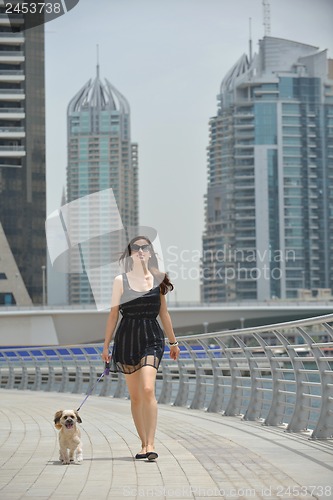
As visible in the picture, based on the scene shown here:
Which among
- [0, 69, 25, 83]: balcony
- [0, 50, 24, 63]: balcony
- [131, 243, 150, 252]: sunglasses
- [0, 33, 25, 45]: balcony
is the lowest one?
[131, 243, 150, 252]: sunglasses

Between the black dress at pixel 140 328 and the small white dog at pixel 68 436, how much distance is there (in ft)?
1.91

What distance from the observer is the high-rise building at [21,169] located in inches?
3511

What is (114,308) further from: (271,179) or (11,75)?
(271,179)

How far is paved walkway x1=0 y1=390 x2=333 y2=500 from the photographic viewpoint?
6.08 m

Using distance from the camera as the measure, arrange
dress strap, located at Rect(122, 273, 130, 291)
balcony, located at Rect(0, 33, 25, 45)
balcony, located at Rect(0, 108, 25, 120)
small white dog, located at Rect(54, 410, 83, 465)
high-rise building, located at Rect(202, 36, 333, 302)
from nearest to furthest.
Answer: small white dog, located at Rect(54, 410, 83, 465), dress strap, located at Rect(122, 273, 130, 291), balcony, located at Rect(0, 33, 25, 45), balcony, located at Rect(0, 108, 25, 120), high-rise building, located at Rect(202, 36, 333, 302)

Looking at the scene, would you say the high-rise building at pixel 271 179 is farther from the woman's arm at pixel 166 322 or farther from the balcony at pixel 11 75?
the woman's arm at pixel 166 322

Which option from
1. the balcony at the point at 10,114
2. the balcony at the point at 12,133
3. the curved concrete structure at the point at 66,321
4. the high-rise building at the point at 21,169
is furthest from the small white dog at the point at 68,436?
the balcony at the point at 10,114

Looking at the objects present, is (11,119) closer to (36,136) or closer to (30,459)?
(36,136)

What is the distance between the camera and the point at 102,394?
67.3ft

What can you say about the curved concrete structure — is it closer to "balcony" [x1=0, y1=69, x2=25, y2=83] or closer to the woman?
"balcony" [x1=0, y1=69, x2=25, y2=83]

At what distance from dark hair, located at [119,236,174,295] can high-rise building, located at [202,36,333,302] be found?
11816 cm

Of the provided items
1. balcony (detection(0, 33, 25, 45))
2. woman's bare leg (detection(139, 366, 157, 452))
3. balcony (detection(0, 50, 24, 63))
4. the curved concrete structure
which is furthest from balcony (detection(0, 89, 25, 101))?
woman's bare leg (detection(139, 366, 157, 452))

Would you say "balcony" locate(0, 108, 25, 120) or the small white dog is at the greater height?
"balcony" locate(0, 108, 25, 120)

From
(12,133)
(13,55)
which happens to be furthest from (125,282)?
(13,55)
